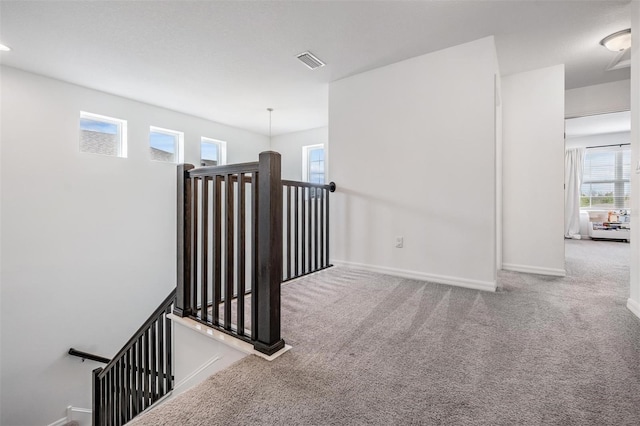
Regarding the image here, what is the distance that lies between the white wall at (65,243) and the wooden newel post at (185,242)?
111 inches

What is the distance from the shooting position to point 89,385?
3.82m

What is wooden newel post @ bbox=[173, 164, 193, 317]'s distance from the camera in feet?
6.23

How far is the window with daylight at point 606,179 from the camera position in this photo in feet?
23.5

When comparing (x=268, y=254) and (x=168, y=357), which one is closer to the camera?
(x=268, y=254)

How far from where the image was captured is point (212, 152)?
5824mm

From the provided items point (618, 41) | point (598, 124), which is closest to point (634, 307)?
point (618, 41)

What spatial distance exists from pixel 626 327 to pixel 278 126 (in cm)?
563

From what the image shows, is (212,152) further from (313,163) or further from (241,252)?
(241,252)

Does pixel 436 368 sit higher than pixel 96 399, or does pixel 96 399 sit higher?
pixel 436 368

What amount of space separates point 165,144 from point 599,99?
643 cm

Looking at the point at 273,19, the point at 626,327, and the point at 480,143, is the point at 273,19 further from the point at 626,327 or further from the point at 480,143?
the point at 626,327

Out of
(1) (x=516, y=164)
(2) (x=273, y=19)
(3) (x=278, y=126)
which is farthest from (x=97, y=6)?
(1) (x=516, y=164)

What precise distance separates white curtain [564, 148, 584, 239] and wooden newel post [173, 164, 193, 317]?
27.8 ft

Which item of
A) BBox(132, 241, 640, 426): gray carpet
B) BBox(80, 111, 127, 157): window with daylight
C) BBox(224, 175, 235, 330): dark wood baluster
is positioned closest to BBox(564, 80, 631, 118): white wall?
BBox(132, 241, 640, 426): gray carpet
